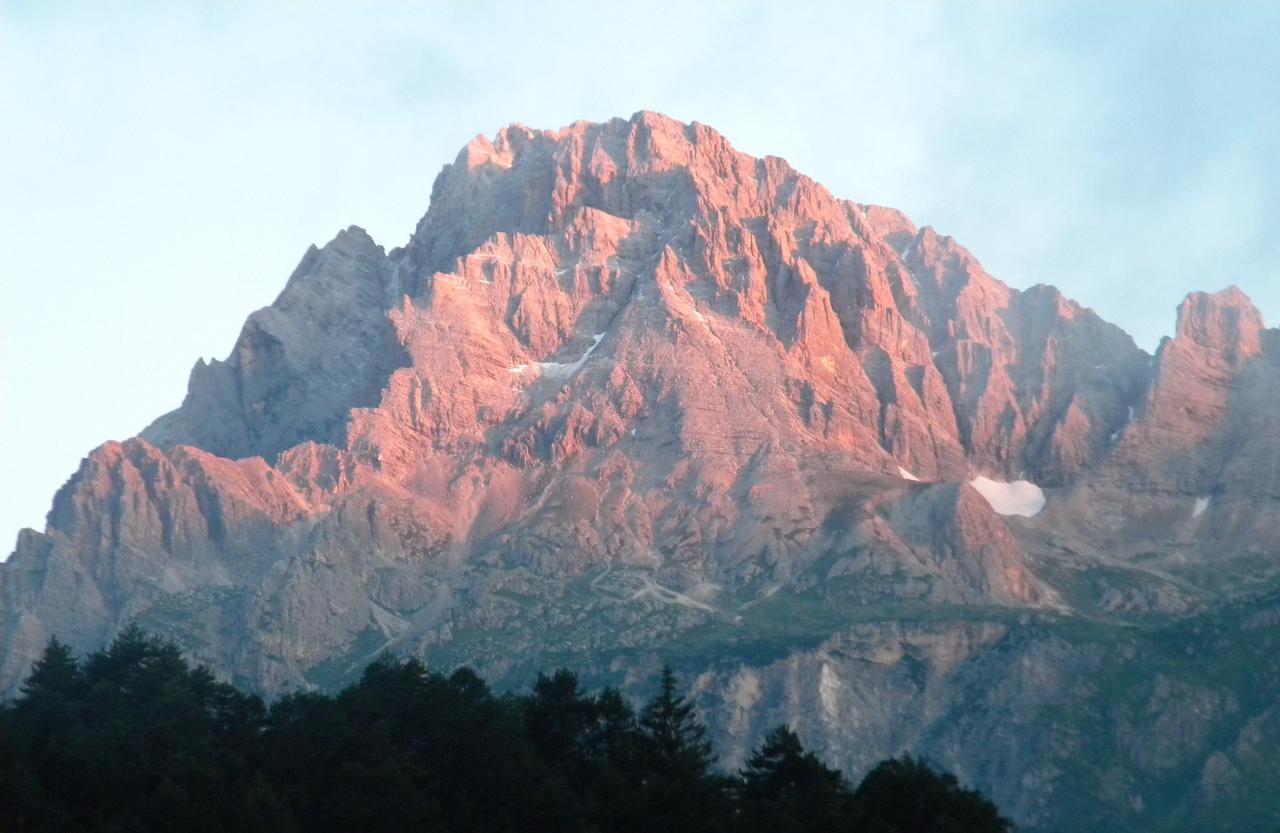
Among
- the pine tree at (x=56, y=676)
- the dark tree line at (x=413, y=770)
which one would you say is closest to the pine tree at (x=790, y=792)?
the dark tree line at (x=413, y=770)

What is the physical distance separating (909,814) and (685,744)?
25544 mm

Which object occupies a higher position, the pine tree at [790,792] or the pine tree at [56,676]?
the pine tree at [56,676]

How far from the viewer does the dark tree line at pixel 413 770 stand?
427 ft

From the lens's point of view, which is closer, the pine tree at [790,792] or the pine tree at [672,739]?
the pine tree at [790,792]

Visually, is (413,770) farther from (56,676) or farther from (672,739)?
(56,676)

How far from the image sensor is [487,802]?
140000 millimetres

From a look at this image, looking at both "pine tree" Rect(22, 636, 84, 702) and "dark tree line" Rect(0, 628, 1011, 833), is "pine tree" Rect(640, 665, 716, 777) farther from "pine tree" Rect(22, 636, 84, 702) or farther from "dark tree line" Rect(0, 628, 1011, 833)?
"pine tree" Rect(22, 636, 84, 702)

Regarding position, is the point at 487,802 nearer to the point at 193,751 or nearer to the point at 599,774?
the point at 599,774

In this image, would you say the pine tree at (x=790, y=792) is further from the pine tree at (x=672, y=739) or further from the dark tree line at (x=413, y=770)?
the pine tree at (x=672, y=739)

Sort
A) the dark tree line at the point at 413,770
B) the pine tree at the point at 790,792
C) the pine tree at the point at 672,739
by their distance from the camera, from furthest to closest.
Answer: the pine tree at the point at 672,739, the pine tree at the point at 790,792, the dark tree line at the point at 413,770

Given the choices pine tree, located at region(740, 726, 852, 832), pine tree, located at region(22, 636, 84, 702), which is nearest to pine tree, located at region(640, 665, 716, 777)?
pine tree, located at region(740, 726, 852, 832)

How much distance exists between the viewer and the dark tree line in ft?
427

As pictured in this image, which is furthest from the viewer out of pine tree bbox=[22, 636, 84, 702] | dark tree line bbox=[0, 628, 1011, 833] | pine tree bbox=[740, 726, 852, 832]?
pine tree bbox=[22, 636, 84, 702]

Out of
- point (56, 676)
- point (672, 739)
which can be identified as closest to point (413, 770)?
point (672, 739)
